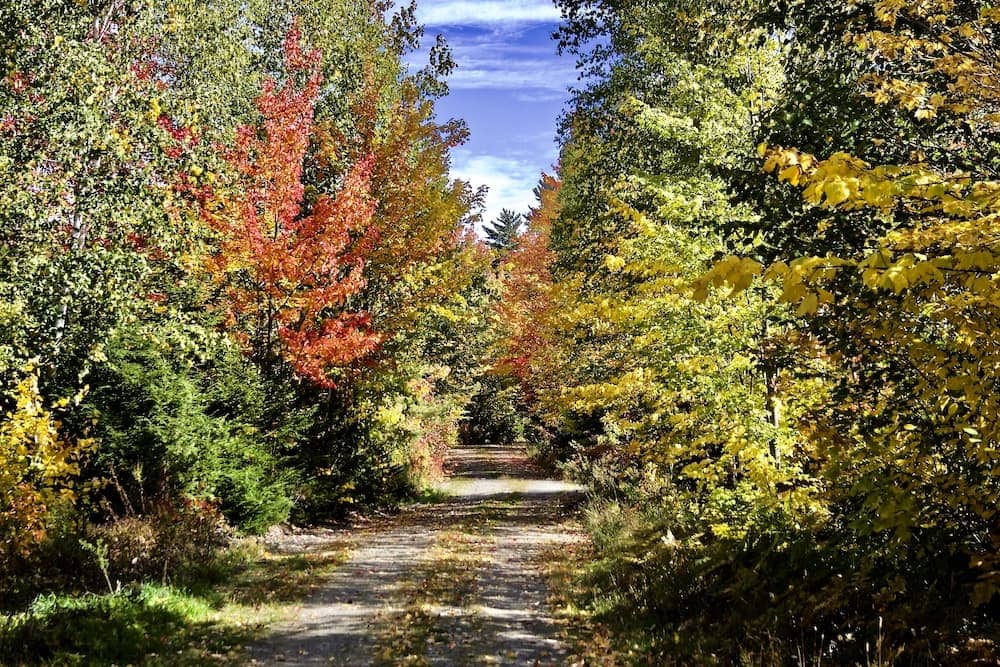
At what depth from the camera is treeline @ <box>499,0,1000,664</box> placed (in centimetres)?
375

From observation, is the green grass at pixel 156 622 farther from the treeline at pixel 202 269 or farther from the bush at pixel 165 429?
the bush at pixel 165 429

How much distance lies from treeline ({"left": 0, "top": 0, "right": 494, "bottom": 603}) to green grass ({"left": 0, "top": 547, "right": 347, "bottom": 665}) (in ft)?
2.83

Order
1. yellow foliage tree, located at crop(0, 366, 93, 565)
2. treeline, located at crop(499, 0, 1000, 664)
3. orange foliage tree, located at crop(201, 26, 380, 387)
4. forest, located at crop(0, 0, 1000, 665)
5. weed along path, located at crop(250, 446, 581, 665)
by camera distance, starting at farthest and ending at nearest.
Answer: orange foliage tree, located at crop(201, 26, 380, 387) → yellow foliage tree, located at crop(0, 366, 93, 565) → weed along path, located at crop(250, 446, 581, 665) → forest, located at crop(0, 0, 1000, 665) → treeline, located at crop(499, 0, 1000, 664)

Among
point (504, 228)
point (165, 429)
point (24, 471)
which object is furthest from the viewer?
point (504, 228)

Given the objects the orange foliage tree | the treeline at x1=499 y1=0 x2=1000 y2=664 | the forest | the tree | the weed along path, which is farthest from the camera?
the tree

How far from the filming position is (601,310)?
9508 mm

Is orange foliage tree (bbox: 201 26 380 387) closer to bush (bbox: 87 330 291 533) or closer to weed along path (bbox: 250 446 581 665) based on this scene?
bush (bbox: 87 330 291 533)

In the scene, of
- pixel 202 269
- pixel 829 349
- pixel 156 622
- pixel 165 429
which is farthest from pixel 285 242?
pixel 829 349

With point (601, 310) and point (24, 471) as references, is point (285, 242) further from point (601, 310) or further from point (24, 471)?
point (601, 310)

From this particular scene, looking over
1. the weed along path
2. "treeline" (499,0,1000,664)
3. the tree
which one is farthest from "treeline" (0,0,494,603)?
the tree

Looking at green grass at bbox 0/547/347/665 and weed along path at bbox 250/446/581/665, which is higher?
green grass at bbox 0/547/347/665

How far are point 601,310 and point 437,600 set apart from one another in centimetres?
485

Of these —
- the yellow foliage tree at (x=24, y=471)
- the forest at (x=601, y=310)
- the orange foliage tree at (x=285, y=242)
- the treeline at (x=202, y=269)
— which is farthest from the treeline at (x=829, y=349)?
the yellow foliage tree at (x=24, y=471)

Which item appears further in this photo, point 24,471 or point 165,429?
point 165,429
